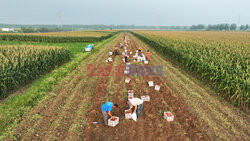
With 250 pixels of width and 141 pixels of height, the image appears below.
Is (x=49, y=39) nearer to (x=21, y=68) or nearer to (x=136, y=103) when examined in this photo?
(x=21, y=68)

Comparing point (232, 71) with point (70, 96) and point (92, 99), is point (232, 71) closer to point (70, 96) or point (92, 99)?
point (92, 99)

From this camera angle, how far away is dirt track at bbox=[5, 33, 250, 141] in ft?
17.2

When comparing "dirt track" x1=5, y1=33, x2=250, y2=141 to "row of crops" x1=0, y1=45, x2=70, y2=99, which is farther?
"row of crops" x1=0, y1=45, x2=70, y2=99

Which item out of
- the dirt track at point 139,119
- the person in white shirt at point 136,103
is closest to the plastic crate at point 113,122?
the dirt track at point 139,119

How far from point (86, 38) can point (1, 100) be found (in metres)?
35.2

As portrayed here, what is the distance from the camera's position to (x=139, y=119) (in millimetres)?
6133

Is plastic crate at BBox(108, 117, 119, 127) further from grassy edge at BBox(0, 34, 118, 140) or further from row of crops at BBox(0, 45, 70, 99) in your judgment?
row of crops at BBox(0, 45, 70, 99)

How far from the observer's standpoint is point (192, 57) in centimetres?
1317

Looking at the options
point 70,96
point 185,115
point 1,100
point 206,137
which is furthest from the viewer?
point 70,96

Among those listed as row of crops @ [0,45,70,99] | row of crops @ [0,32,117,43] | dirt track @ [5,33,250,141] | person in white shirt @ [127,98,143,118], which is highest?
row of crops @ [0,32,117,43]

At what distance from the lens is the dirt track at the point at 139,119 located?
5.24 meters

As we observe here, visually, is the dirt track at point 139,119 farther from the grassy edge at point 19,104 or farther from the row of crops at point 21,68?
the row of crops at point 21,68

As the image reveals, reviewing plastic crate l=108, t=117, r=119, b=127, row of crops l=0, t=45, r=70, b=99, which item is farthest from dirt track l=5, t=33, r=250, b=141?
row of crops l=0, t=45, r=70, b=99

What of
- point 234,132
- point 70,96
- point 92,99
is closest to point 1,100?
point 70,96
